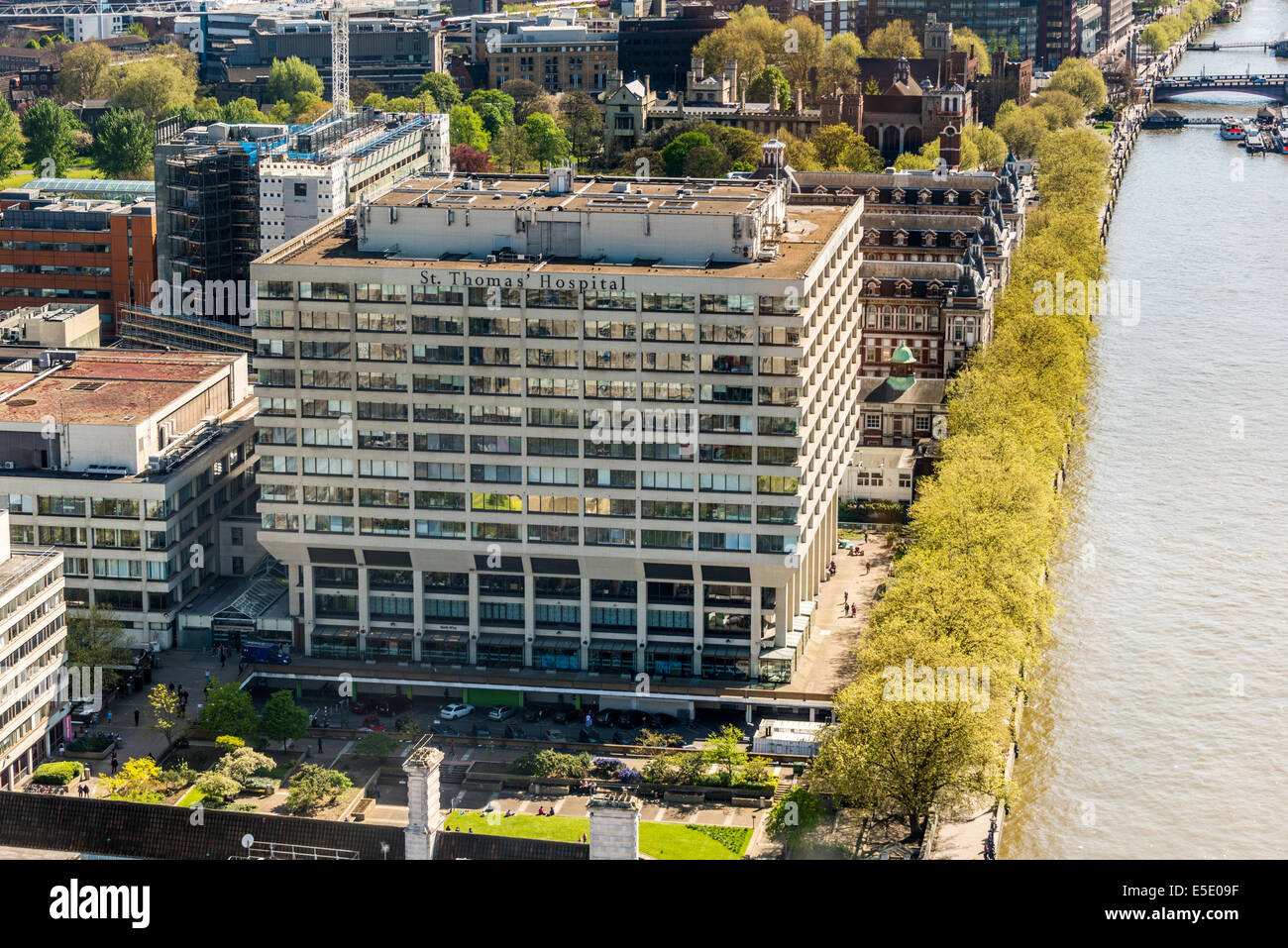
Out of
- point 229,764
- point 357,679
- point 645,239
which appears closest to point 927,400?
point 645,239

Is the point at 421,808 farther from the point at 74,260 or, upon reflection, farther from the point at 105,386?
the point at 74,260

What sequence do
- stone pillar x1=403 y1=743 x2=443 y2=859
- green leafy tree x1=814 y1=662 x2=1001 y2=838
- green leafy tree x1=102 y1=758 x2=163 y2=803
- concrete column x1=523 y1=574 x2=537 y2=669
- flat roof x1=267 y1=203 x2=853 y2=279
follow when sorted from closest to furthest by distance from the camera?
stone pillar x1=403 y1=743 x2=443 y2=859, green leafy tree x1=814 y1=662 x2=1001 y2=838, green leafy tree x1=102 y1=758 x2=163 y2=803, flat roof x1=267 y1=203 x2=853 y2=279, concrete column x1=523 y1=574 x2=537 y2=669

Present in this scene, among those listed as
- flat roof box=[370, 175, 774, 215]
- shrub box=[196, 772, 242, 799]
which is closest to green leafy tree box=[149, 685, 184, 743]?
shrub box=[196, 772, 242, 799]

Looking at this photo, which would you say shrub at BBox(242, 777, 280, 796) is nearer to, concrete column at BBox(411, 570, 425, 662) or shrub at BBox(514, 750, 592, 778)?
shrub at BBox(514, 750, 592, 778)

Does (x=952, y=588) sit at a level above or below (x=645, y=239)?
below

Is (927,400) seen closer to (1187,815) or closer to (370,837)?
(1187,815)
